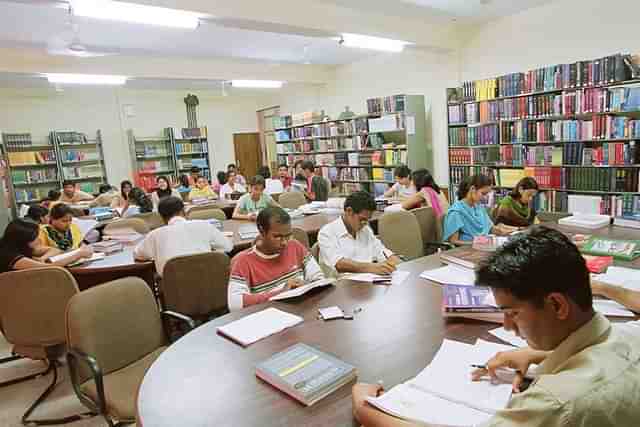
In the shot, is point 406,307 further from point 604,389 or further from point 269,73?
point 269,73

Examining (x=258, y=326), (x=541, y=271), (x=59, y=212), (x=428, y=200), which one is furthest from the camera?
(x=428, y=200)

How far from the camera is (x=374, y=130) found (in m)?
6.94

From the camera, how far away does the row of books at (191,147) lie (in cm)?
955

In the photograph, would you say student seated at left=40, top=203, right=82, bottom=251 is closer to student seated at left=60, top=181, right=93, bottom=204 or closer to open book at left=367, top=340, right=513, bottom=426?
open book at left=367, top=340, right=513, bottom=426

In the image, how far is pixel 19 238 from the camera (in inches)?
111

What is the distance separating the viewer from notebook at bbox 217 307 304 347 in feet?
4.99

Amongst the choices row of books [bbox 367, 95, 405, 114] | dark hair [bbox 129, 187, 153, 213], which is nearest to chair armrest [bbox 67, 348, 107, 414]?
dark hair [bbox 129, 187, 153, 213]

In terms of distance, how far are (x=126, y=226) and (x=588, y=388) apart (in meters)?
4.03

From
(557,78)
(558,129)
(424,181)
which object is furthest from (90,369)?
(557,78)

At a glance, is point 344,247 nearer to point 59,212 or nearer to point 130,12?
point 59,212

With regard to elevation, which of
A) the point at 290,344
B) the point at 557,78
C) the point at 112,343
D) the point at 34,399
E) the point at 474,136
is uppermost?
the point at 557,78

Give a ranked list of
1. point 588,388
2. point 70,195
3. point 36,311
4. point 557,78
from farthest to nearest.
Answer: point 70,195 < point 557,78 < point 36,311 < point 588,388

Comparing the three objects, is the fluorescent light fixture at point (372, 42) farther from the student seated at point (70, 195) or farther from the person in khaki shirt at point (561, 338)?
the student seated at point (70, 195)

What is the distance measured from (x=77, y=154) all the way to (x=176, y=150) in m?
1.96
